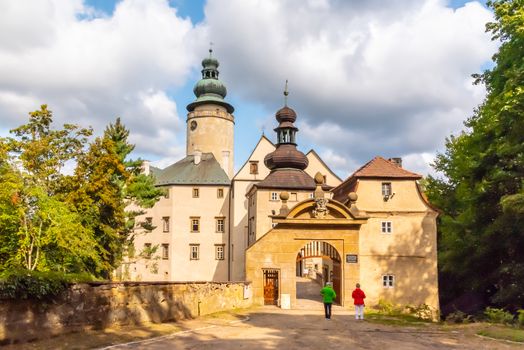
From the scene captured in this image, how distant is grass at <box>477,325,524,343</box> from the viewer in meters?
12.1

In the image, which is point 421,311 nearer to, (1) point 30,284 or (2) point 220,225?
(1) point 30,284

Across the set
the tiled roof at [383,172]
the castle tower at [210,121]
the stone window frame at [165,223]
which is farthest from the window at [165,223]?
the tiled roof at [383,172]

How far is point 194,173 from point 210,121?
10705mm

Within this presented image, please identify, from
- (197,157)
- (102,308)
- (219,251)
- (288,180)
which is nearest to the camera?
(102,308)

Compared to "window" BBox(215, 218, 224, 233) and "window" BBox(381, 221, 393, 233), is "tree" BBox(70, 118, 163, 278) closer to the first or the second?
"window" BBox(381, 221, 393, 233)

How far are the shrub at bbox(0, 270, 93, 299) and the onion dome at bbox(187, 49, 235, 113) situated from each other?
162ft

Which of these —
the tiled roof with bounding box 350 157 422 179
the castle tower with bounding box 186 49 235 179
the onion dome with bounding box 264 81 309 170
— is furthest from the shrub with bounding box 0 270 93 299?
the castle tower with bounding box 186 49 235 179

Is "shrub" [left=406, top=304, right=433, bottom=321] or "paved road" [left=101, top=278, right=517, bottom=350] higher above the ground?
"paved road" [left=101, top=278, right=517, bottom=350]

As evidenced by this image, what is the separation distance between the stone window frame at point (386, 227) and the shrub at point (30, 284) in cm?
1914

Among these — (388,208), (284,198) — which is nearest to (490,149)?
(388,208)

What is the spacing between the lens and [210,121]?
58.3 metres

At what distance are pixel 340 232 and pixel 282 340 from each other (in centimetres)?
1357

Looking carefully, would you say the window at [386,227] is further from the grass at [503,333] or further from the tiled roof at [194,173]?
the tiled roof at [194,173]

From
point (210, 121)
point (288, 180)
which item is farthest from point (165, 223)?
point (288, 180)
